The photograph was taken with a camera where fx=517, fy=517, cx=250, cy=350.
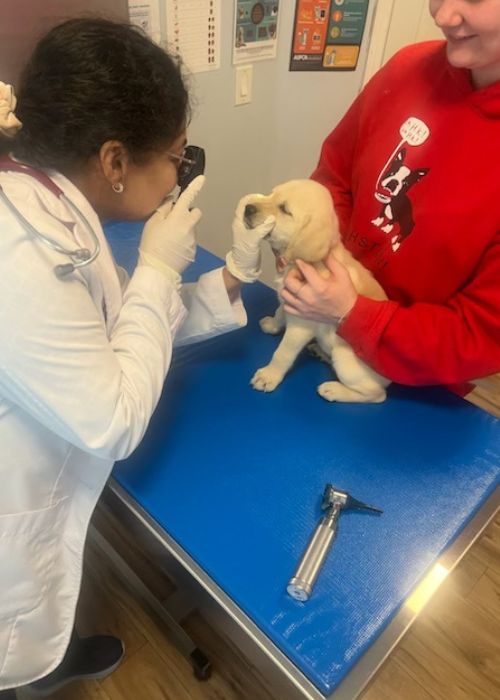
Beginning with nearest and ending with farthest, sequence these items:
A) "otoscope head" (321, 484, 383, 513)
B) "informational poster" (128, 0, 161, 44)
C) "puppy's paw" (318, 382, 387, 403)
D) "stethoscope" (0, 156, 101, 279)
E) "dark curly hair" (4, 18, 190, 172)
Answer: "stethoscope" (0, 156, 101, 279)
"dark curly hair" (4, 18, 190, 172)
"otoscope head" (321, 484, 383, 513)
"puppy's paw" (318, 382, 387, 403)
"informational poster" (128, 0, 161, 44)

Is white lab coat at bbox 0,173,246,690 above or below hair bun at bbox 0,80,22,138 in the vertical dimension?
below

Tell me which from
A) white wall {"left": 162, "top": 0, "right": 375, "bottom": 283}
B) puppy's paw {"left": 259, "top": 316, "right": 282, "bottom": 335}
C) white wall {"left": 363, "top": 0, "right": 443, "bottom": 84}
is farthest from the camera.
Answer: white wall {"left": 363, "top": 0, "right": 443, "bottom": 84}

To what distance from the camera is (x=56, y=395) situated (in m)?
0.57

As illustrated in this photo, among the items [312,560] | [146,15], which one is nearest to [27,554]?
[312,560]

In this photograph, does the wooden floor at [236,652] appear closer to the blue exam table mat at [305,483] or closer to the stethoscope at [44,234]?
the blue exam table mat at [305,483]

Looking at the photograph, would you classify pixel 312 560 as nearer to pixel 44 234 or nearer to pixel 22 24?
pixel 44 234

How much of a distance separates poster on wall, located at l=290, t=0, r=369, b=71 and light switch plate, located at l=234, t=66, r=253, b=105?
0.19 metres

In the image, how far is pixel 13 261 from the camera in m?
0.53

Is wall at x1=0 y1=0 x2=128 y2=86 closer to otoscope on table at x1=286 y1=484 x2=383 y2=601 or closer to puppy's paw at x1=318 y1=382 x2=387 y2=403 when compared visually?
puppy's paw at x1=318 y1=382 x2=387 y2=403

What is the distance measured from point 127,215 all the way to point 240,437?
1.32ft

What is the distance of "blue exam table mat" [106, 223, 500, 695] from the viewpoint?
67cm

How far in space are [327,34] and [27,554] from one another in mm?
1841

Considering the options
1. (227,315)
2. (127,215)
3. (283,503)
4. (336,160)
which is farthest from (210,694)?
(336,160)

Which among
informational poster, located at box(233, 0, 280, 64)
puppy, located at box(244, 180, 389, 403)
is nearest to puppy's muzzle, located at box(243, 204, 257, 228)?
puppy, located at box(244, 180, 389, 403)
